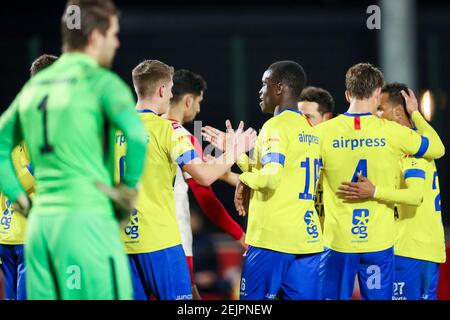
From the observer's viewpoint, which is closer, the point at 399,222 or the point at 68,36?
the point at 68,36

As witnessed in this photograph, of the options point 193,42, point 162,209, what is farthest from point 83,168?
point 193,42

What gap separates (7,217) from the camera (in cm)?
647

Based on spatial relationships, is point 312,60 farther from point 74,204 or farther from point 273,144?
point 74,204

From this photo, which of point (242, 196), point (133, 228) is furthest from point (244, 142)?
point (242, 196)

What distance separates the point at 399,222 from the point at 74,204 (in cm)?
356

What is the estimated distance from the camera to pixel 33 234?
14.0 ft

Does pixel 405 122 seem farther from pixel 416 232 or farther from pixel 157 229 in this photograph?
pixel 157 229

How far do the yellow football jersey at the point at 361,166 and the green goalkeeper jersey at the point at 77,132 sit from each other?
2.50 meters

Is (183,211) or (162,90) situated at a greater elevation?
(162,90)

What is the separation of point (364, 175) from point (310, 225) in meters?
0.59

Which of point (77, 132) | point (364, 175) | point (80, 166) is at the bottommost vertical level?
point (364, 175)

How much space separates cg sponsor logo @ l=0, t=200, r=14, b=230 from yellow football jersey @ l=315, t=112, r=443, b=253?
2.25 meters

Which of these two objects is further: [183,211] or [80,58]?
[183,211]

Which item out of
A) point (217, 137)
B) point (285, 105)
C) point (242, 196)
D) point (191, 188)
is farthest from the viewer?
point (191, 188)
